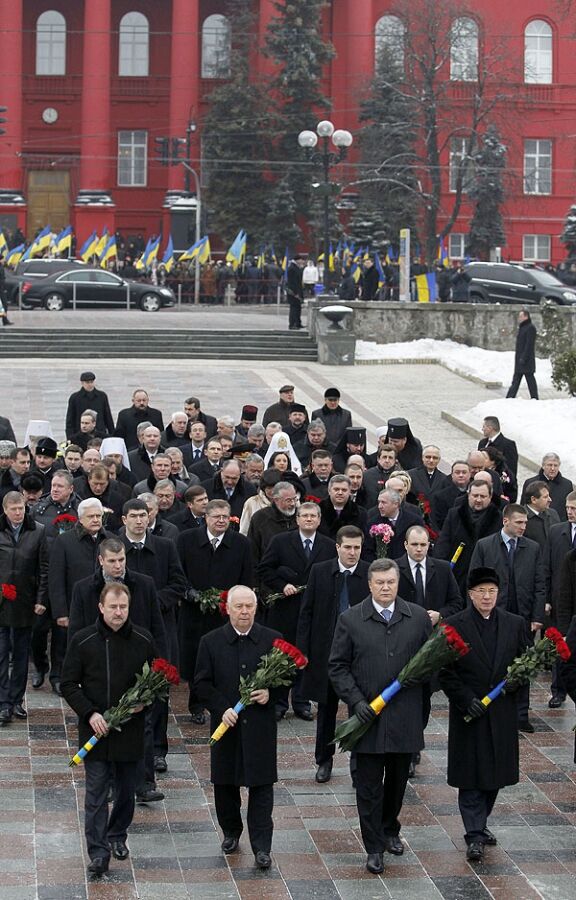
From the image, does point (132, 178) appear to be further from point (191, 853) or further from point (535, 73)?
point (191, 853)

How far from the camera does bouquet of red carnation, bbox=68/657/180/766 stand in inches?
365

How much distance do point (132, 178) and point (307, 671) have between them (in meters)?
54.5

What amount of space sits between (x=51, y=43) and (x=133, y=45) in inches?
115

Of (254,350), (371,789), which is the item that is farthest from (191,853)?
(254,350)

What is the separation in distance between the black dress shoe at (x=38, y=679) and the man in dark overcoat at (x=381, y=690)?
13.9 ft

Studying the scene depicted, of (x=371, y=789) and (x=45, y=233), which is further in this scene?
(x=45, y=233)

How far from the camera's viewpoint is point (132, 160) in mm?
64312

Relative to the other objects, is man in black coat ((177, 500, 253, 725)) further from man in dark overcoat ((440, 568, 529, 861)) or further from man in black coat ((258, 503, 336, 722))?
man in dark overcoat ((440, 568, 529, 861))

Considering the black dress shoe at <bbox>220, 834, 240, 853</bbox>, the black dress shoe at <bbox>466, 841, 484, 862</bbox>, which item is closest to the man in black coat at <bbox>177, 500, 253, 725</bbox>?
the black dress shoe at <bbox>220, 834, 240, 853</bbox>

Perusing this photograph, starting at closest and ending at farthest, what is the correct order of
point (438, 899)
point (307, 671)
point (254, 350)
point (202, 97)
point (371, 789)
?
point (438, 899) → point (371, 789) → point (307, 671) → point (254, 350) → point (202, 97)

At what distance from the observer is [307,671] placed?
1145 cm

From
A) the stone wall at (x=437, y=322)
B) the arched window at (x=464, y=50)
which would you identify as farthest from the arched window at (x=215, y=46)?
the stone wall at (x=437, y=322)

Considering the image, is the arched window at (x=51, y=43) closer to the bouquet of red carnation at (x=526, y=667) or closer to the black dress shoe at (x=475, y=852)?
the bouquet of red carnation at (x=526, y=667)

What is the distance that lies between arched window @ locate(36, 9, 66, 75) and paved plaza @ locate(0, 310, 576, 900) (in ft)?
177
